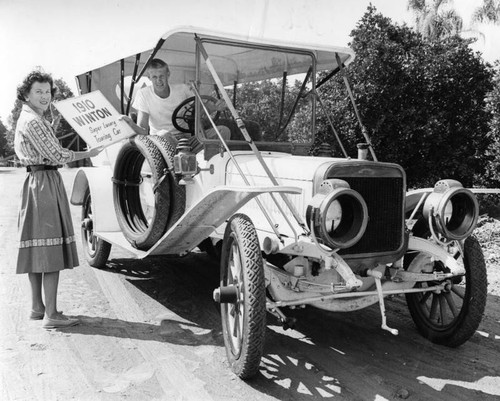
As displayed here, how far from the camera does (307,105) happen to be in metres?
4.77

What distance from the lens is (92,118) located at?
14.3 ft

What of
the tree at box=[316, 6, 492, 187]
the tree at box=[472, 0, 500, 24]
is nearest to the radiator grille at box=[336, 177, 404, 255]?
the tree at box=[316, 6, 492, 187]

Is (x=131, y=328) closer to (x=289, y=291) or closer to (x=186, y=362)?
(x=186, y=362)

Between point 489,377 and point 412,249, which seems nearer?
point 489,377

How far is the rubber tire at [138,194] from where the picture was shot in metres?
4.22

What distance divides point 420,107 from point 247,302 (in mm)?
9713

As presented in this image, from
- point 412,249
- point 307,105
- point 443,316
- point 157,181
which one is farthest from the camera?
point 307,105

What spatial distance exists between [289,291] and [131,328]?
56.6 inches

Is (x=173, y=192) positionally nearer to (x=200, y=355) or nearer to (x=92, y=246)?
(x=200, y=355)

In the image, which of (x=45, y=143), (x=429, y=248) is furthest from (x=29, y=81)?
(x=429, y=248)

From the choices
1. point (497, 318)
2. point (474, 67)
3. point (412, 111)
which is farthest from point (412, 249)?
point (474, 67)

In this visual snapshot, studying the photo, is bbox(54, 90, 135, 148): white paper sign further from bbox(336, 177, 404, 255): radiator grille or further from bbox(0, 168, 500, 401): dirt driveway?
bbox(336, 177, 404, 255): radiator grille

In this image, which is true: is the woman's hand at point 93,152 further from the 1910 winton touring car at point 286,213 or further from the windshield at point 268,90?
the windshield at point 268,90

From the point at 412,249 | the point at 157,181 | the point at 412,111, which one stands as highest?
the point at 412,111
